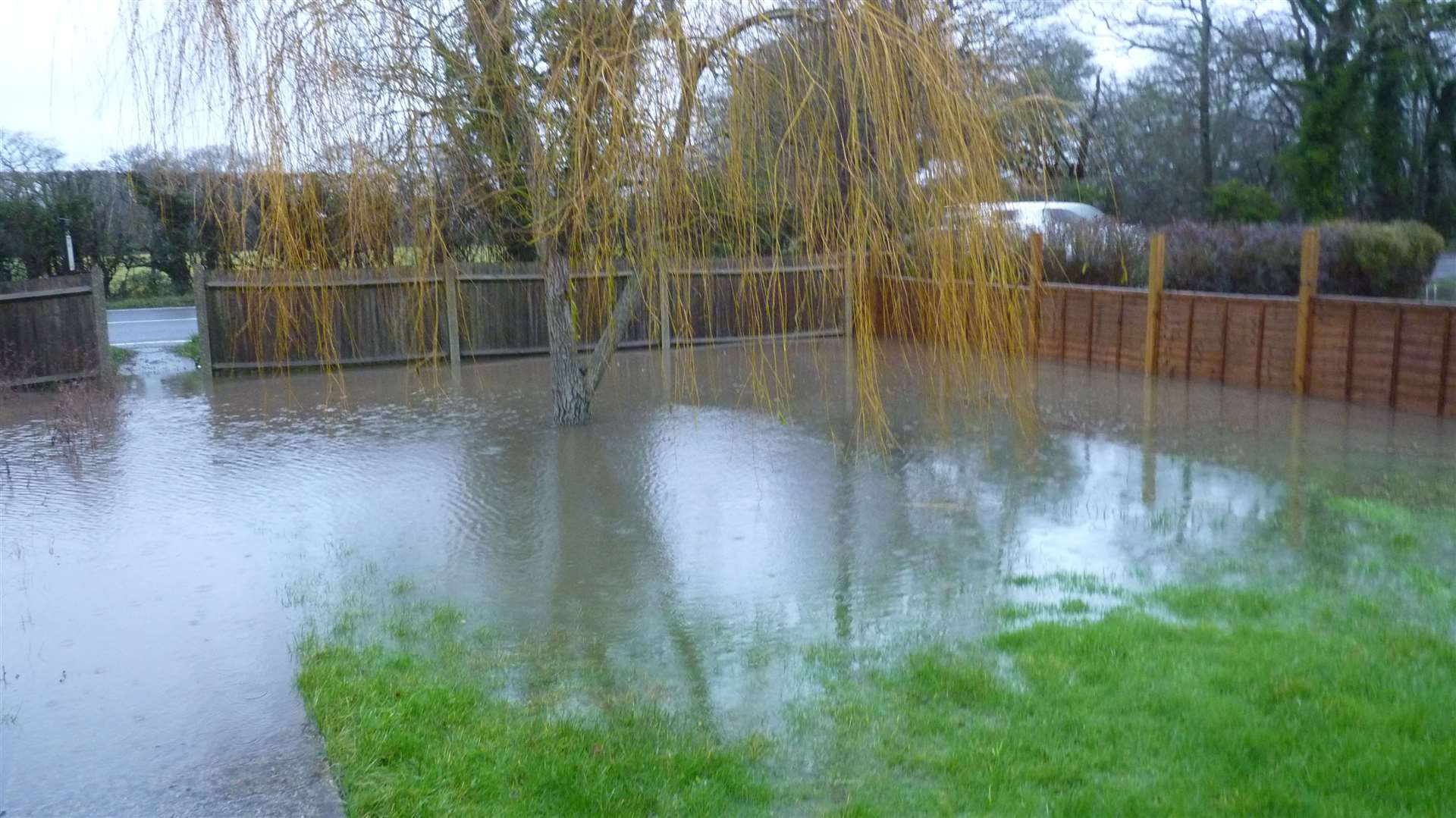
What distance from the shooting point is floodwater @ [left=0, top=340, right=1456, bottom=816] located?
536 centimetres

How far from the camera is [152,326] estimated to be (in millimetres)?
22797

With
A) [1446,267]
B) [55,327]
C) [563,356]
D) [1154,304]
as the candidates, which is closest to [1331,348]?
[1154,304]

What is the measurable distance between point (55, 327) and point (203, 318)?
1.67 meters

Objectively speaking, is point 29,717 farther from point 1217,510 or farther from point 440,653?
point 1217,510

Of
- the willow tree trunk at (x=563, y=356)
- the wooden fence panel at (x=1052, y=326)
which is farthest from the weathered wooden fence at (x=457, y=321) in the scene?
the wooden fence panel at (x=1052, y=326)

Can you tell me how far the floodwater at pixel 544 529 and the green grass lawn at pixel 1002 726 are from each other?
0.97 feet

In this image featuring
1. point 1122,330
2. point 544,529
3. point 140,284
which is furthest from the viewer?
point 140,284

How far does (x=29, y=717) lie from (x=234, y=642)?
1.04m

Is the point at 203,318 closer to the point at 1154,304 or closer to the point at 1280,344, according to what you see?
the point at 1154,304

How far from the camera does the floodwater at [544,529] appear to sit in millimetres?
5363

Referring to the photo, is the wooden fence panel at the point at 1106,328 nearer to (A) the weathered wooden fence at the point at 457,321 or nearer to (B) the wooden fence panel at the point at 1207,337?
(B) the wooden fence panel at the point at 1207,337

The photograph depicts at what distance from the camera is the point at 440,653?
592 cm

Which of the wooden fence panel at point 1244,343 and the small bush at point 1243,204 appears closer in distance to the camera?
the wooden fence panel at point 1244,343

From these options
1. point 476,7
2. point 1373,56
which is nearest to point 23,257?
point 476,7
